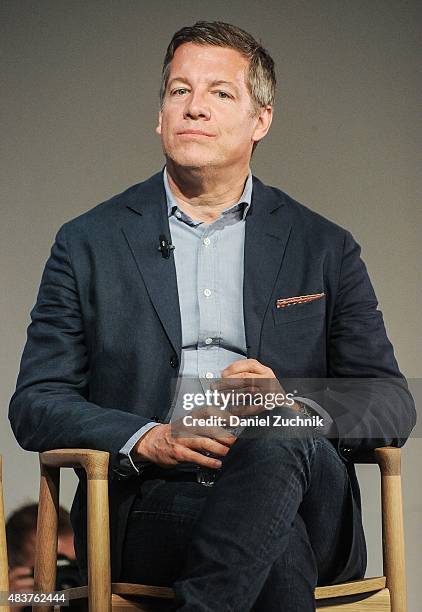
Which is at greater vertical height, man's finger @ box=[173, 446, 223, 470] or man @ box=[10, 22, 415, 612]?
man @ box=[10, 22, 415, 612]

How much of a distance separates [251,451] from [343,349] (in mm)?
570

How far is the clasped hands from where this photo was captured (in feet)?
6.02

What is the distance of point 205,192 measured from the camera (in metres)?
2.26

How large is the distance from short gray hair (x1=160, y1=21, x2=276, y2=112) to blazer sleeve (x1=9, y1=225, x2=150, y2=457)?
448mm

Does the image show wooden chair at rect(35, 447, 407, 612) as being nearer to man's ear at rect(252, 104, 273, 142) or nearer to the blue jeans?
the blue jeans

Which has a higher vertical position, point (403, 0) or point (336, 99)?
point (403, 0)

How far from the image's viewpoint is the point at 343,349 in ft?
7.16

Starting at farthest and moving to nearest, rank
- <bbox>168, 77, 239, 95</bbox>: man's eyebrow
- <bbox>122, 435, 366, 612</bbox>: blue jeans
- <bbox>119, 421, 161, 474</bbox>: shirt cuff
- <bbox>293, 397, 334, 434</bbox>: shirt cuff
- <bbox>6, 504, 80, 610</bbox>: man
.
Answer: <bbox>6, 504, 80, 610</bbox>: man < <bbox>168, 77, 239, 95</bbox>: man's eyebrow < <bbox>293, 397, 334, 434</bbox>: shirt cuff < <bbox>119, 421, 161, 474</bbox>: shirt cuff < <bbox>122, 435, 366, 612</bbox>: blue jeans

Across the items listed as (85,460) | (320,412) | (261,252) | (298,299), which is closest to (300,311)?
(298,299)

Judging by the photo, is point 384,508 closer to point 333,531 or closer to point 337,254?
point 333,531

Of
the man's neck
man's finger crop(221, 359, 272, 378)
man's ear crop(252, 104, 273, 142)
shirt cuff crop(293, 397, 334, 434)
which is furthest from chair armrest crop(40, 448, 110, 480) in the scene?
man's ear crop(252, 104, 273, 142)

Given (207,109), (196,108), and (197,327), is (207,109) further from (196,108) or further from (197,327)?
(197,327)

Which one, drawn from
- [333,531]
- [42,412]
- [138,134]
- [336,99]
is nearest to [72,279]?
[42,412]

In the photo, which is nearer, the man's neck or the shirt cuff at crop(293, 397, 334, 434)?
the shirt cuff at crop(293, 397, 334, 434)
